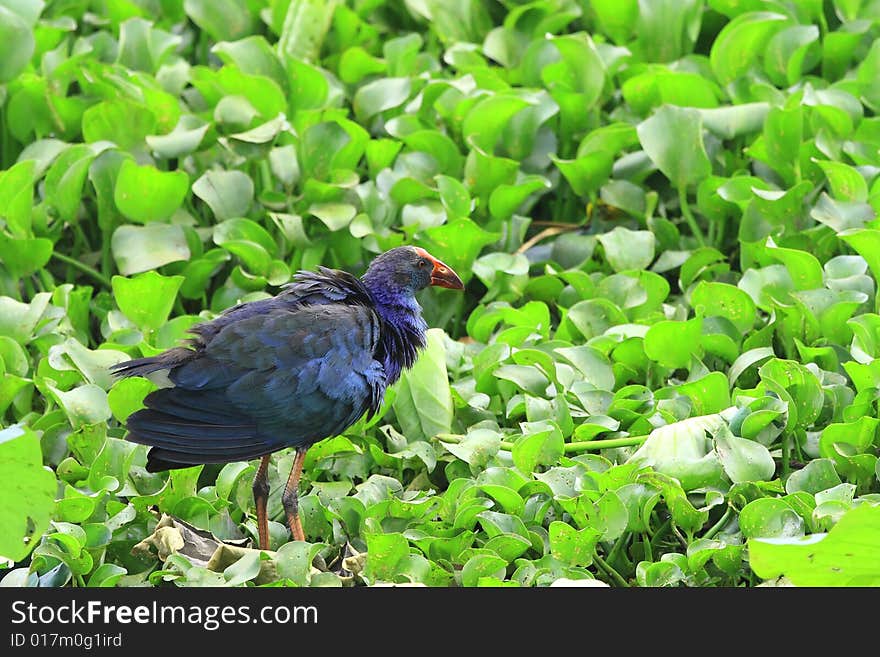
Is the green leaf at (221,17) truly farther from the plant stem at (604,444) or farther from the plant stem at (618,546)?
the plant stem at (618,546)

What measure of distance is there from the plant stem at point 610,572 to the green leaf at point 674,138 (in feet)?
5.92

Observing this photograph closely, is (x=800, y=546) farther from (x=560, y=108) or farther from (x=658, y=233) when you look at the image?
(x=560, y=108)

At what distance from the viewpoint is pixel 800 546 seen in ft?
9.53

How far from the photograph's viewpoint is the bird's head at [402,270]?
12.8 feet

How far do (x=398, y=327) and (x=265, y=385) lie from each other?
0.49 m

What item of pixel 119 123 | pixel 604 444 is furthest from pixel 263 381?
pixel 119 123

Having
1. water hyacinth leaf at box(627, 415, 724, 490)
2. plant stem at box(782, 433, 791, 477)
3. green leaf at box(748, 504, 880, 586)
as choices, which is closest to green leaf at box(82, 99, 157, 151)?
water hyacinth leaf at box(627, 415, 724, 490)

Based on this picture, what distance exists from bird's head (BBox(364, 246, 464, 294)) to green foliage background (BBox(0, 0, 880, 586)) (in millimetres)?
277

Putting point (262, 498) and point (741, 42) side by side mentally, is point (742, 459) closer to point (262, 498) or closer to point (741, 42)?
point (262, 498)

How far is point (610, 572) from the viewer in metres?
3.59

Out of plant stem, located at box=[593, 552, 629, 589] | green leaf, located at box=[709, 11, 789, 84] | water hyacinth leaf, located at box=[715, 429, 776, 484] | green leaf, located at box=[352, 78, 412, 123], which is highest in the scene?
green leaf, located at box=[709, 11, 789, 84]

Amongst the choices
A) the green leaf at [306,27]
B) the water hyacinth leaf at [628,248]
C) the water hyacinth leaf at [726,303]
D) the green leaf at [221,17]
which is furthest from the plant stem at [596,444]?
the green leaf at [221,17]

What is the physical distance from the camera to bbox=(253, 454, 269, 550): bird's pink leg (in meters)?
3.64

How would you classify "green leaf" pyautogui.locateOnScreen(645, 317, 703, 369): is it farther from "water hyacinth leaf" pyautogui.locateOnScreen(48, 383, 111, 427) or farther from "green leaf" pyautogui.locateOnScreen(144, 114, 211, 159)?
"green leaf" pyautogui.locateOnScreen(144, 114, 211, 159)
